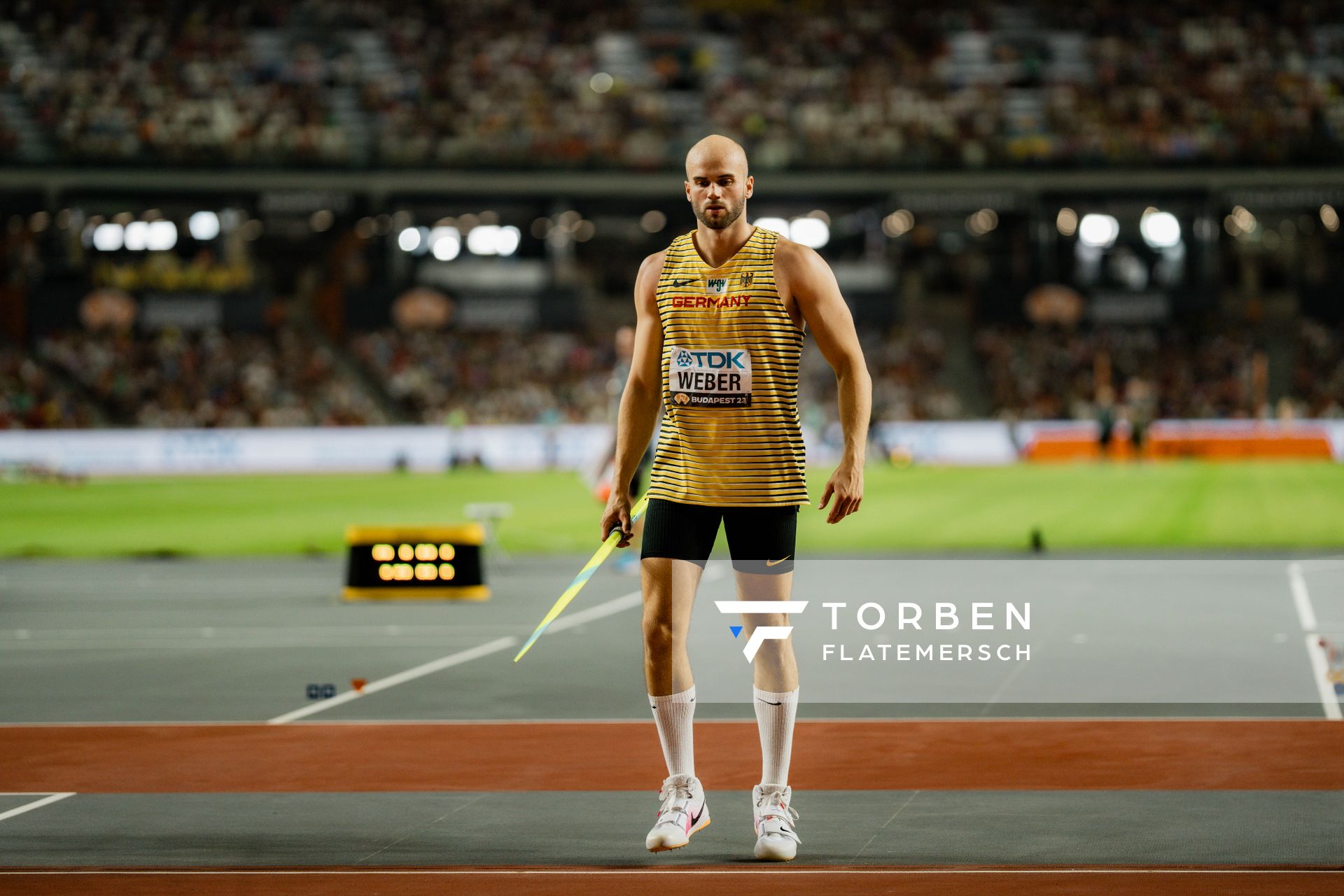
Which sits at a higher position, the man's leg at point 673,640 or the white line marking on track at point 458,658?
the man's leg at point 673,640

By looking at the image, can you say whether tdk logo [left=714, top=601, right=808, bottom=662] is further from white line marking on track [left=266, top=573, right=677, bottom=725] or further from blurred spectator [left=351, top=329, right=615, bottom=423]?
blurred spectator [left=351, top=329, right=615, bottom=423]

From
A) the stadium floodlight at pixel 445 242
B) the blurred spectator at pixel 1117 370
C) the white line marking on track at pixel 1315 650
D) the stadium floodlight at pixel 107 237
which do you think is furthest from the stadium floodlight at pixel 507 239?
the white line marking on track at pixel 1315 650

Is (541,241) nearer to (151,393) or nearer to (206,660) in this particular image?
(151,393)

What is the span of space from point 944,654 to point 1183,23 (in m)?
54.2

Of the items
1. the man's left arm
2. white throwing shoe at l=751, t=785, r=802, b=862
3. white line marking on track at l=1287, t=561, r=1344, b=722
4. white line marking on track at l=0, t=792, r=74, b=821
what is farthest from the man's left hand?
white line marking on track at l=1287, t=561, r=1344, b=722

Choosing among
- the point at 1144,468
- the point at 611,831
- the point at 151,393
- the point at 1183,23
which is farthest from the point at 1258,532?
the point at 1183,23

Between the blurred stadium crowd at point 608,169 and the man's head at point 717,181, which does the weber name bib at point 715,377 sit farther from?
the blurred stadium crowd at point 608,169

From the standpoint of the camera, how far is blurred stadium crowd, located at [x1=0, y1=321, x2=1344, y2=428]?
157ft

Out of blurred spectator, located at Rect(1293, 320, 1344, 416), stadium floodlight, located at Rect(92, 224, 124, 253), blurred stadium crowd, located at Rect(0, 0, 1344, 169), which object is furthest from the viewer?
stadium floodlight, located at Rect(92, 224, 124, 253)

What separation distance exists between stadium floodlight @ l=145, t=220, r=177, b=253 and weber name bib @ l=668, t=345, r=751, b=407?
5521 cm

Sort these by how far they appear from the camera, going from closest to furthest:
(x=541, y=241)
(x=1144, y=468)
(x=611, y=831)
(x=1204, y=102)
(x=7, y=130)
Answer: (x=611, y=831)
(x=1144, y=468)
(x=7, y=130)
(x=1204, y=102)
(x=541, y=241)

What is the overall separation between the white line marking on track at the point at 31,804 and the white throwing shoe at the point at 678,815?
2816mm

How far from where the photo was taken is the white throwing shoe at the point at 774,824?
6.13m

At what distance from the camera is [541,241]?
62.0 meters
